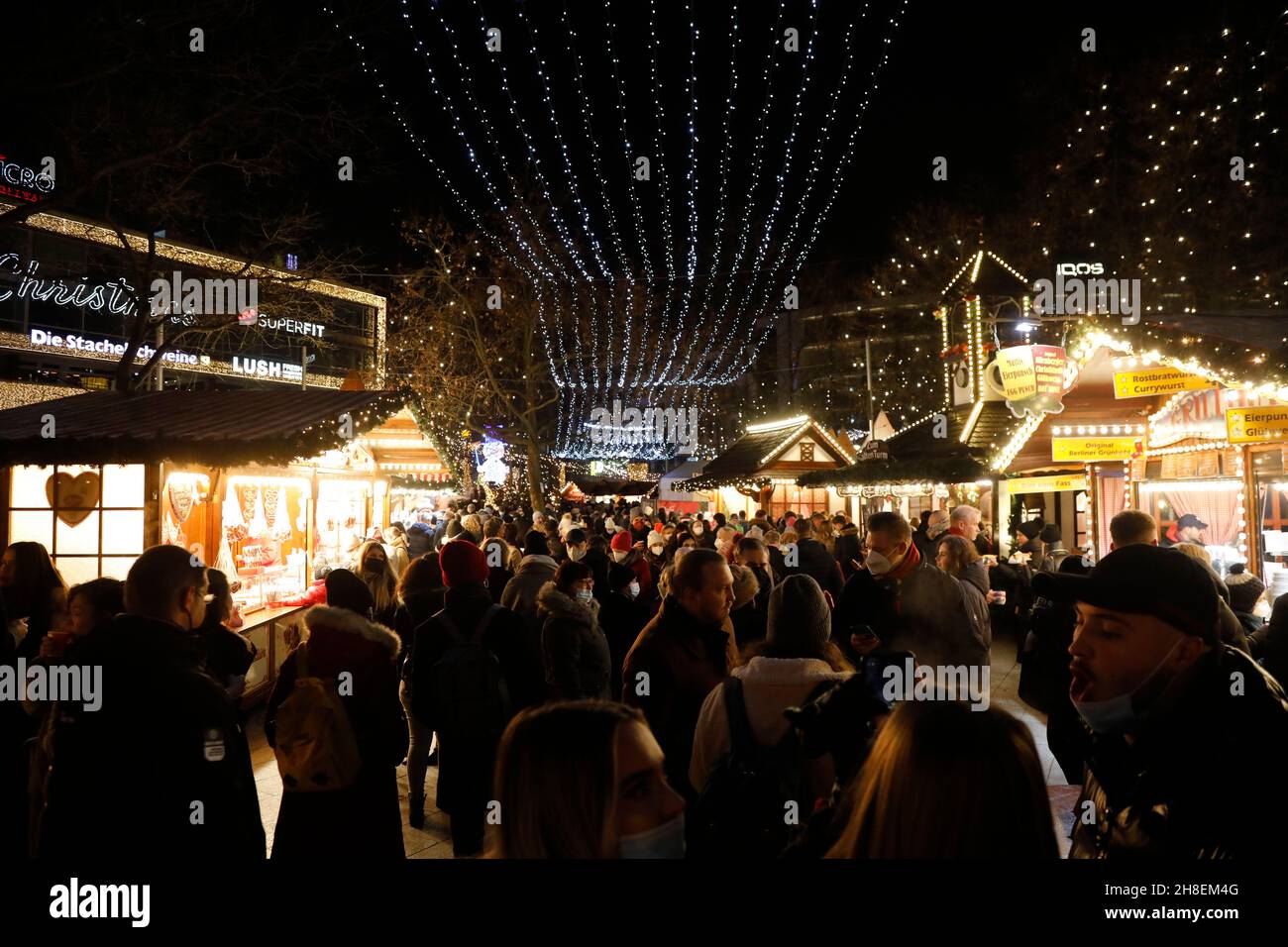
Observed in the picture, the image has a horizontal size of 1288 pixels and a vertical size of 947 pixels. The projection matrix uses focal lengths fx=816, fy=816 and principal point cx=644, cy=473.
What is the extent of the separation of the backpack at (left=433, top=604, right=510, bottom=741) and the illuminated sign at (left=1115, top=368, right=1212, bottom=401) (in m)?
8.11

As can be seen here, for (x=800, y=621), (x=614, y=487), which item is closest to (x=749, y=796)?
(x=800, y=621)

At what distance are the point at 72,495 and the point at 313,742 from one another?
7335 millimetres

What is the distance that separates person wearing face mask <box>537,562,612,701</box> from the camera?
5.19 m

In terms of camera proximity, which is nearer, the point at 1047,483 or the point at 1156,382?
the point at 1156,382

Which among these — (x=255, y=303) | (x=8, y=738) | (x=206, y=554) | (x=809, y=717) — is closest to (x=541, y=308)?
(x=255, y=303)

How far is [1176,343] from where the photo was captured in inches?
286

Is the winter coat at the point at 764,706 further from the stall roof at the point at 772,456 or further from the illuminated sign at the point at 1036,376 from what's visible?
the stall roof at the point at 772,456

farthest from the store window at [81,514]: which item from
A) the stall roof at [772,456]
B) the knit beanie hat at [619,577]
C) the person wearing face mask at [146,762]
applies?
the stall roof at [772,456]

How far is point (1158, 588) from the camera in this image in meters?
2.13

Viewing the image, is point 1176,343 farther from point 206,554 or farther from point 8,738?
point 206,554

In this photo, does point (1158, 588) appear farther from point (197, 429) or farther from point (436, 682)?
point (197, 429)

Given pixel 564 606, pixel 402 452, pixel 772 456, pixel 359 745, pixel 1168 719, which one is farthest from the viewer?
pixel 772 456

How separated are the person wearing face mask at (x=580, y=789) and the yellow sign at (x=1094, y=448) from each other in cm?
1130
